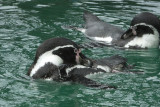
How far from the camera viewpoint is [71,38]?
10.3 m

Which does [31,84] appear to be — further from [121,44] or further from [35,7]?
[35,7]

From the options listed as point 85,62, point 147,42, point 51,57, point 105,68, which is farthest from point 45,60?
point 147,42

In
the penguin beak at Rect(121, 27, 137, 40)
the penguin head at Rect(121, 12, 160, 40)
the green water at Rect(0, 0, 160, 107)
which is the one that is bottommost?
the green water at Rect(0, 0, 160, 107)

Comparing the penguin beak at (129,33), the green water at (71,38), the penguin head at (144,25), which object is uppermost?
the penguin head at (144,25)

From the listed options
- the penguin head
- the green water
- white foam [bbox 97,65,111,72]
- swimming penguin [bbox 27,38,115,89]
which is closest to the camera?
the green water

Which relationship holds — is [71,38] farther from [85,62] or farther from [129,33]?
[85,62]

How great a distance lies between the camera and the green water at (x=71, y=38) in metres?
6.80

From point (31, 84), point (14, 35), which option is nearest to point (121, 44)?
point (14, 35)

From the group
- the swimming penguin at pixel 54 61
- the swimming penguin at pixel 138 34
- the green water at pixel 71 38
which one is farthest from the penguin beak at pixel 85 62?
the swimming penguin at pixel 138 34

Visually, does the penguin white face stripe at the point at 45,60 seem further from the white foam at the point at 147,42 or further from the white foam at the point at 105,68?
the white foam at the point at 147,42

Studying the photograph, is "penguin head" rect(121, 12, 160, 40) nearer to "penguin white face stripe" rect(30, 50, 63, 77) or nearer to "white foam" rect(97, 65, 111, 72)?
"white foam" rect(97, 65, 111, 72)

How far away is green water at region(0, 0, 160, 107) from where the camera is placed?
680 centimetres

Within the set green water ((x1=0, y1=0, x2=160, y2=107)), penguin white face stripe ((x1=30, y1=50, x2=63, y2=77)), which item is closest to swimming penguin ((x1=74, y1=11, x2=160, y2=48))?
green water ((x1=0, y1=0, x2=160, y2=107))

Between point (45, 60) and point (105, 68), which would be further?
point (105, 68)
